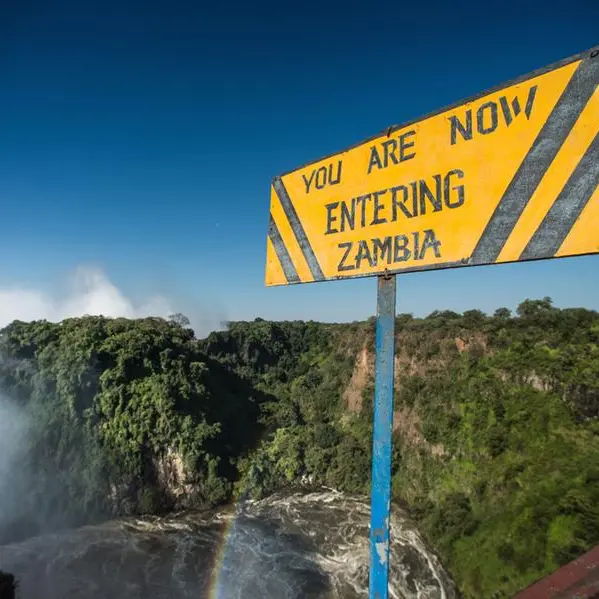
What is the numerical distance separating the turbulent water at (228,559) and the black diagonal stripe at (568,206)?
67.4 ft

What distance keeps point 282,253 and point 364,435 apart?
30.9 metres

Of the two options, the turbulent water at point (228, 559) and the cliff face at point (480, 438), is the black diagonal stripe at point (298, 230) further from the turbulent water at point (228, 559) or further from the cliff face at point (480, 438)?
the turbulent water at point (228, 559)

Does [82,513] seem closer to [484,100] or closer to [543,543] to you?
[543,543]

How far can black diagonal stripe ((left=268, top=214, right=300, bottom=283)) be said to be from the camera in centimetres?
204

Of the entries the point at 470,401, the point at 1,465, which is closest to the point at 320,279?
Answer: the point at 470,401

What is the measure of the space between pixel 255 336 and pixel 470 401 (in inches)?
1082

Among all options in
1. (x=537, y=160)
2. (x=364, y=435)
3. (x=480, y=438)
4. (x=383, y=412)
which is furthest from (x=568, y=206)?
(x=364, y=435)

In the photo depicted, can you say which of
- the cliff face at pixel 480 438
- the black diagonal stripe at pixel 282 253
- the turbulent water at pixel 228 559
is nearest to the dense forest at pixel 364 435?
the cliff face at pixel 480 438

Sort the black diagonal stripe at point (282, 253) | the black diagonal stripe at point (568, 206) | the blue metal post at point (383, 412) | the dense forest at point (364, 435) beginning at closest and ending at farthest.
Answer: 1. the black diagonal stripe at point (568, 206)
2. the blue metal post at point (383, 412)
3. the black diagonal stripe at point (282, 253)
4. the dense forest at point (364, 435)

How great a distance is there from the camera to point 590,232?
1.17 m

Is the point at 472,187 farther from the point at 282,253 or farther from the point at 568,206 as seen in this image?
the point at 282,253

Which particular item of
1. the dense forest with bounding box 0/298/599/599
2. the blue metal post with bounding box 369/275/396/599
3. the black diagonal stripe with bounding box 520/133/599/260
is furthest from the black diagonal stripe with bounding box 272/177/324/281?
the dense forest with bounding box 0/298/599/599

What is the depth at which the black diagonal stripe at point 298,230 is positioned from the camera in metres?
1.93

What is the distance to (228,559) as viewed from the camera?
2025cm
